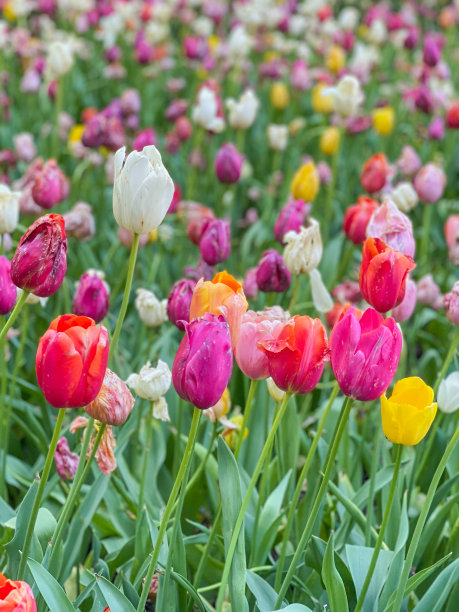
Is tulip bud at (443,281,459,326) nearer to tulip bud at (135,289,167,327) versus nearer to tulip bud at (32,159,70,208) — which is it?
tulip bud at (135,289,167,327)

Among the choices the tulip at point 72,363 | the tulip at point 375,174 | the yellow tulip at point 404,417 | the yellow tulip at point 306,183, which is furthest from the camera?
the yellow tulip at point 306,183

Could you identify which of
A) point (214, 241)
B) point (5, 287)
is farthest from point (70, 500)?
point (214, 241)

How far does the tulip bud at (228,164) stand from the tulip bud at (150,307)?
2.76 ft

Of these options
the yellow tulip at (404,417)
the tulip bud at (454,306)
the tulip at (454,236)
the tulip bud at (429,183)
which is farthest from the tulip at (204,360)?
the tulip bud at (429,183)

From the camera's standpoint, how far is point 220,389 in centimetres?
99

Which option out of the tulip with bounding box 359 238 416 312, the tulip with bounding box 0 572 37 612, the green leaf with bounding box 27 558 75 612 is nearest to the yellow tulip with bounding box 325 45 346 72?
the tulip with bounding box 359 238 416 312

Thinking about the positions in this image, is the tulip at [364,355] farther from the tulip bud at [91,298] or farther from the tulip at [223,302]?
the tulip bud at [91,298]

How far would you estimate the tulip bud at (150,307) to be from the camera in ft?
5.64

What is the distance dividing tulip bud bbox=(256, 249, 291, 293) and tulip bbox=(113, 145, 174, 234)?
59 cm

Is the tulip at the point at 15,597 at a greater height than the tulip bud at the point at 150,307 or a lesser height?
greater

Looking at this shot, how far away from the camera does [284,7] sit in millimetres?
5648

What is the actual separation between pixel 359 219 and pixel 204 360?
1.03 meters

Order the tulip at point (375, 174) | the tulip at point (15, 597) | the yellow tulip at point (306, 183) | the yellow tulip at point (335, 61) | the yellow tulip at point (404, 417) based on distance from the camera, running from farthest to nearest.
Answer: the yellow tulip at point (335, 61) → the yellow tulip at point (306, 183) → the tulip at point (375, 174) → the yellow tulip at point (404, 417) → the tulip at point (15, 597)

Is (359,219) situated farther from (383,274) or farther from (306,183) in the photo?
(383,274)
